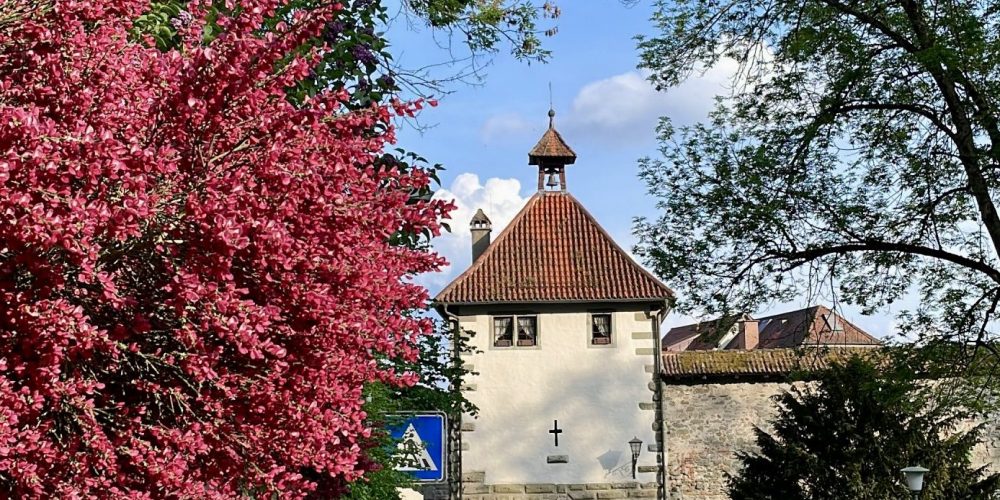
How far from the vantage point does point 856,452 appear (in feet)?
51.2

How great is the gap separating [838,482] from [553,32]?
10.0 meters

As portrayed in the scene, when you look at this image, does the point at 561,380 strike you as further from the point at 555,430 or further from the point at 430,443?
the point at 430,443

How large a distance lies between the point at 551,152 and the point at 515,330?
16.1ft

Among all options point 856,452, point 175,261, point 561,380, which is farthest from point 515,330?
point 175,261

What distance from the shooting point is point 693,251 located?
37.4 feet

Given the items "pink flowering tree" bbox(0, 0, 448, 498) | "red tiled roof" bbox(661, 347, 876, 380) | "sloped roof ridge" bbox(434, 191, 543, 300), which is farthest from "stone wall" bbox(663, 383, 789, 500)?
"pink flowering tree" bbox(0, 0, 448, 498)

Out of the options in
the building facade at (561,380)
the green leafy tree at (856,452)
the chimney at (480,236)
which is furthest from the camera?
the chimney at (480,236)

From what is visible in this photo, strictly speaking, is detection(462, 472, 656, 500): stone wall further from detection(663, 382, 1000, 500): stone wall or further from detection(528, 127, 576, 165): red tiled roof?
Result: detection(528, 127, 576, 165): red tiled roof

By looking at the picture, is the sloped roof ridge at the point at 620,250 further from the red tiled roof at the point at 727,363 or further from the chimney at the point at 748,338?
the chimney at the point at 748,338

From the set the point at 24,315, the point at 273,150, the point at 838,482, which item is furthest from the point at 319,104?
the point at 838,482

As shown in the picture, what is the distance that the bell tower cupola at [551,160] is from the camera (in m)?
26.0

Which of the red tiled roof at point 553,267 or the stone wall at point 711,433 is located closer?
the stone wall at point 711,433

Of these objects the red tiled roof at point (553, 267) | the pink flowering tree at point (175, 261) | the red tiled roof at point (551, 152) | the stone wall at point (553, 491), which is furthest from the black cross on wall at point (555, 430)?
the pink flowering tree at point (175, 261)

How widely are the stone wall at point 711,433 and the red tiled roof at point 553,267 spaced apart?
7.71 ft
